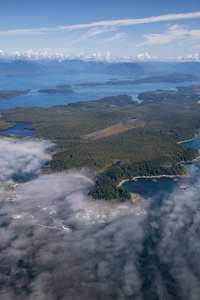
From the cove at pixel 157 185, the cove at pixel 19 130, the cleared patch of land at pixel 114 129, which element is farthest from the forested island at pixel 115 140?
the cove at pixel 19 130

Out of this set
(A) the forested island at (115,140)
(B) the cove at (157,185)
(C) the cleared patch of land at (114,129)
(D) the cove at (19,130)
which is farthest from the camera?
(D) the cove at (19,130)

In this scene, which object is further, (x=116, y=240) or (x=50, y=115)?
(x=50, y=115)

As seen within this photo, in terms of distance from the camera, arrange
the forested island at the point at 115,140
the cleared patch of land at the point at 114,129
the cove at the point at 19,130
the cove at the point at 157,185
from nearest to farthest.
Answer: the cove at the point at 157,185
the forested island at the point at 115,140
the cleared patch of land at the point at 114,129
the cove at the point at 19,130

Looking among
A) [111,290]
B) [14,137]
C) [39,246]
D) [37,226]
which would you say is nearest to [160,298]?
[111,290]

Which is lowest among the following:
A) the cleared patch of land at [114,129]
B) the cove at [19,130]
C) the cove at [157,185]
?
the cove at [157,185]

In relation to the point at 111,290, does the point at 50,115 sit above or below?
above

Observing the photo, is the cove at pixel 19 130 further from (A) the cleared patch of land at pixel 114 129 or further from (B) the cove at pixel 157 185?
(B) the cove at pixel 157 185

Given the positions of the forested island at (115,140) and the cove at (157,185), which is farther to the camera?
the forested island at (115,140)

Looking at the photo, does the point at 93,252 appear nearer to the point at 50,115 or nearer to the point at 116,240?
the point at 116,240
